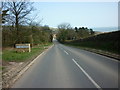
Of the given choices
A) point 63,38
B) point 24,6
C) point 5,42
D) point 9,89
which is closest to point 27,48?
point 5,42

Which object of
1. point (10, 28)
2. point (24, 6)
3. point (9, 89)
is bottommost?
point (9, 89)

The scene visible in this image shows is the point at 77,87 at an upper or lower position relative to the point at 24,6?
lower

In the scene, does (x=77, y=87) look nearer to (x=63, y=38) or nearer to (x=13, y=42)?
(x=13, y=42)

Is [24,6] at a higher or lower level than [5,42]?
higher

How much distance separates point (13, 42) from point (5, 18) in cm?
521

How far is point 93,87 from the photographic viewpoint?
696 cm

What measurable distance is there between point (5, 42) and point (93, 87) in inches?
1131

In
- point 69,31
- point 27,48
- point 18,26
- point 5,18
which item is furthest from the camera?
point 69,31

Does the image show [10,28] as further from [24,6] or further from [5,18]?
[24,6]

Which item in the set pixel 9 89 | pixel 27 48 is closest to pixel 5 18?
pixel 27 48

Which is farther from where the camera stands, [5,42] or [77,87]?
[5,42]

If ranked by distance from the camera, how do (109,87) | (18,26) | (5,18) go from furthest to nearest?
(18,26)
(5,18)
(109,87)

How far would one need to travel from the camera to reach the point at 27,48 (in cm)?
2944

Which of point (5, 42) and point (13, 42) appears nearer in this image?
point (5, 42)
